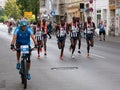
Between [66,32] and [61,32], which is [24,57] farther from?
[66,32]

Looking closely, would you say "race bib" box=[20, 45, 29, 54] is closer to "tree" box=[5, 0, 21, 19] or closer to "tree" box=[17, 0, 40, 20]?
"tree" box=[17, 0, 40, 20]

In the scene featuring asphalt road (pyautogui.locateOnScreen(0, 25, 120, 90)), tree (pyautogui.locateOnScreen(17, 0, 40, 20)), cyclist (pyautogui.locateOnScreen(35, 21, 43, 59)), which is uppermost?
tree (pyautogui.locateOnScreen(17, 0, 40, 20))

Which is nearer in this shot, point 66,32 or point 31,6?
point 66,32

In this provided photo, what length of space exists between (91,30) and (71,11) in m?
53.6

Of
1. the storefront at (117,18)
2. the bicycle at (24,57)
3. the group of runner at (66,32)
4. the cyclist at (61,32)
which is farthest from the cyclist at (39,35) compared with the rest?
the storefront at (117,18)

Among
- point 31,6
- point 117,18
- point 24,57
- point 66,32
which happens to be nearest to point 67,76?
point 24,57

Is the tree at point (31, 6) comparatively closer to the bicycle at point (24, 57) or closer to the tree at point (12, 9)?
the tree at point (12, 9)

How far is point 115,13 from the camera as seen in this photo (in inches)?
2066

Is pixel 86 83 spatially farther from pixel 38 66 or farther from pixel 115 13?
pixel 115 13

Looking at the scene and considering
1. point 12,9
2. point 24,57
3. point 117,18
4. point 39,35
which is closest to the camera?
point 24,57

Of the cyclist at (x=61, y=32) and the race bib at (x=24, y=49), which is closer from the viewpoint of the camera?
the race bib at (x=24, y=49)

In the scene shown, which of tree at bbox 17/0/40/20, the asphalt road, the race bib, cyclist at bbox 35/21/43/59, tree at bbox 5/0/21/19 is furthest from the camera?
tree at bbox 5/0/21/19

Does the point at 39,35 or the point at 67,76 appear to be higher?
the point at 39,35

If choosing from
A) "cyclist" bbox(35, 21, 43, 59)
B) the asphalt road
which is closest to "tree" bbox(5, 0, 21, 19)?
"cyclist" bbox(35, 21, 43, 59)
